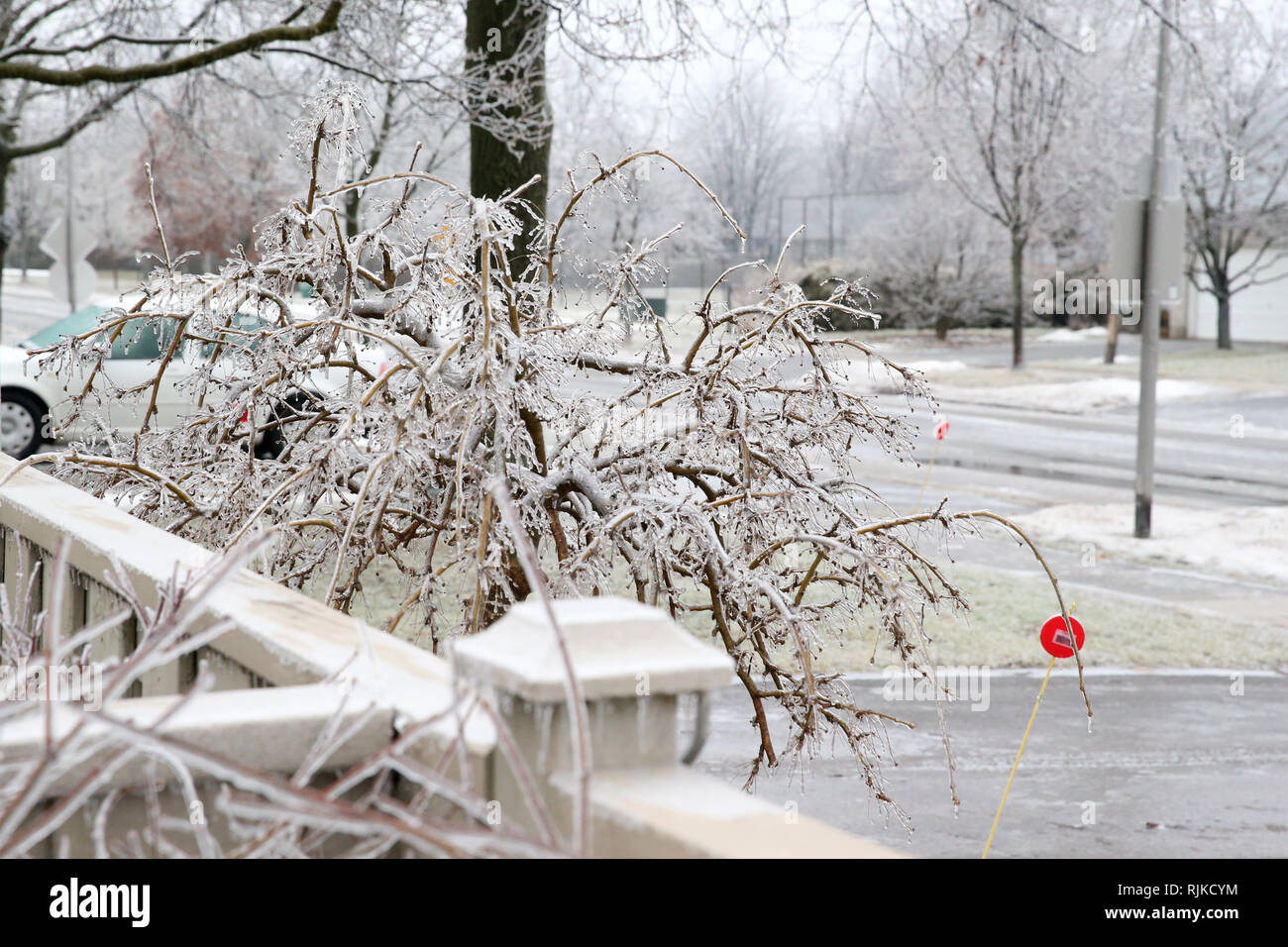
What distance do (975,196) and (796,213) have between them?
48.4 metres

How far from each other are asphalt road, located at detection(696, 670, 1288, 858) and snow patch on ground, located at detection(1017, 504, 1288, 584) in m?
3.60

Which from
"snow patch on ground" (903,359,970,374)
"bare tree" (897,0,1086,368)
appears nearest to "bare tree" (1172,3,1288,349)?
"bare tree" (897,0,1086,368)

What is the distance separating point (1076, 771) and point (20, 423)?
40.1 feet

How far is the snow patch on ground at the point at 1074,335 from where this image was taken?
4244 cm

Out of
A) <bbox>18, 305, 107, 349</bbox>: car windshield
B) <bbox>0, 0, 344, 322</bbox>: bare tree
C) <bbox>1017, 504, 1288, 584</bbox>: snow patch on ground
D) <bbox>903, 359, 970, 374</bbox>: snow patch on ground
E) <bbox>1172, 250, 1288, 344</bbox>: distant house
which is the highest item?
<bbox>0, 0, 344, 322</bbox>: bare tree

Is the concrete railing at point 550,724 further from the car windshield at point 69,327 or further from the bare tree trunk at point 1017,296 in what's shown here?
Result: the bare tree trunk at point 1017,296

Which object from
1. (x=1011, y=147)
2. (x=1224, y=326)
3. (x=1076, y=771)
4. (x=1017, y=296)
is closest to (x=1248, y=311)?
(x=1224, y=326)

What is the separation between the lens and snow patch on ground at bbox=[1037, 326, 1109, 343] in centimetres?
4244

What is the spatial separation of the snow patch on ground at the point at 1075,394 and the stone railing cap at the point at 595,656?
24.6 metres

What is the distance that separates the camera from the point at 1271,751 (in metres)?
7.46

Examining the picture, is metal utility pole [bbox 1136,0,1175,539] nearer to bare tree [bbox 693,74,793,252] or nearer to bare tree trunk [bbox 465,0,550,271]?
bare tree trunk [bbox 465,0,550,271]

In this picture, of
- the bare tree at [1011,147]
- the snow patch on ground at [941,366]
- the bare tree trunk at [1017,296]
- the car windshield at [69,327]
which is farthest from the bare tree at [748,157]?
the car windshield at [69,327]
